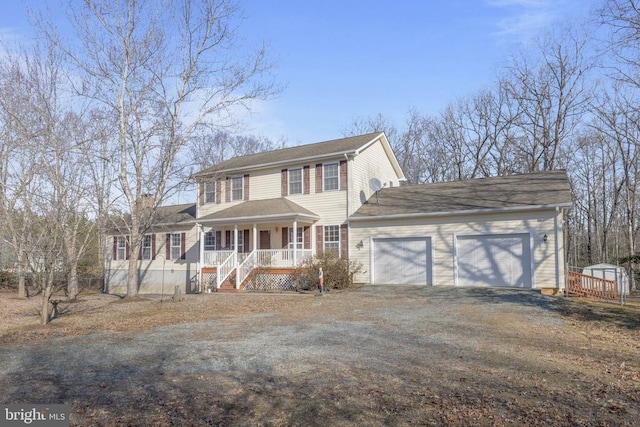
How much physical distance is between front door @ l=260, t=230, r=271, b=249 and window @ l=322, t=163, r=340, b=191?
3.61 m

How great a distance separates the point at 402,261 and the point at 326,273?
3.31 metres

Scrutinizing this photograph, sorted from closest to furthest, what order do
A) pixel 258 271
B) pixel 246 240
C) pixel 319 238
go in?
pixel 258 271 → pixel 319 238 → pixel 246 240

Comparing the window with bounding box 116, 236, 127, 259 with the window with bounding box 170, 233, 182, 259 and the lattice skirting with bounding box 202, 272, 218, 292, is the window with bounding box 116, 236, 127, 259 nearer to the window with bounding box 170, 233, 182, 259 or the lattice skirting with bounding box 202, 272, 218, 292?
the window with bounding box 170, 233, 182, 259

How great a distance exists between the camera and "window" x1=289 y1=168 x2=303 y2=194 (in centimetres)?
2073

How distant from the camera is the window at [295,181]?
20.7 metres

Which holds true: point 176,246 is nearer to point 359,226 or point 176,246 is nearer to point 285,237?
point 285,237

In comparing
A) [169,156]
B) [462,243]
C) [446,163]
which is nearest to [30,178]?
[169,156]

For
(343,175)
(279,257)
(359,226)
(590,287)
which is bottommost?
(590,287)

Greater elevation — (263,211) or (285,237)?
(263,211)

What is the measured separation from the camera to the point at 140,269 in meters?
24.4

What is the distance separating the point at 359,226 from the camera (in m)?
19.1

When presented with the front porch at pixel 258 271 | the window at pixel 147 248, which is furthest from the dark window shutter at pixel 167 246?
the front porch at pixel 258 271

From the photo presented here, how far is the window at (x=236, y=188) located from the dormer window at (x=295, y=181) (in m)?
2.98

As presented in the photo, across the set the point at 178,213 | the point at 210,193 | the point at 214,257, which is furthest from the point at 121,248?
the point at 214,257
